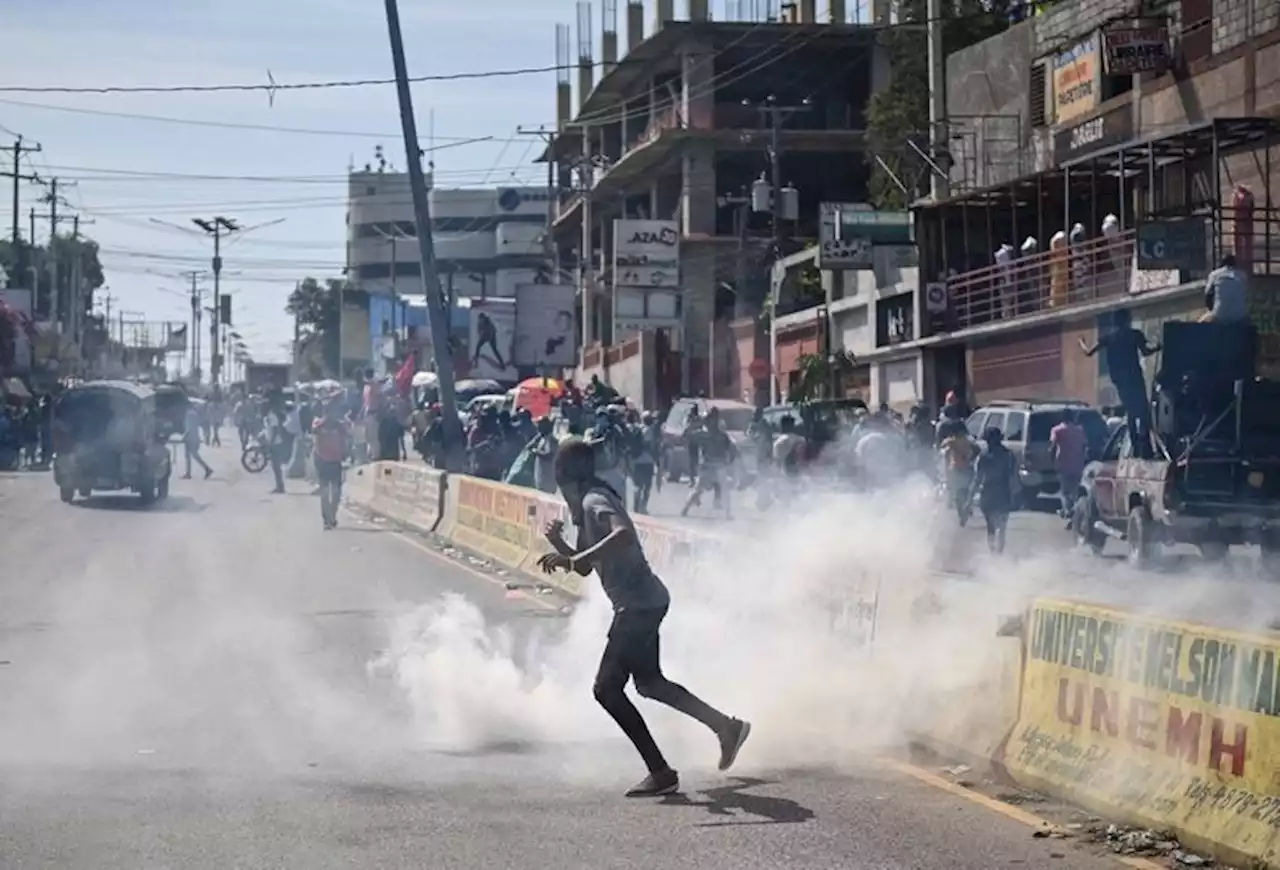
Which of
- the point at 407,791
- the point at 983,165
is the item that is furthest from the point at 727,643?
the point at 983,165

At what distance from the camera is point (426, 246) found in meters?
34.8

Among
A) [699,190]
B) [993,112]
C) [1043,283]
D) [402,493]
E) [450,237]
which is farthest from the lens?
[450,237]

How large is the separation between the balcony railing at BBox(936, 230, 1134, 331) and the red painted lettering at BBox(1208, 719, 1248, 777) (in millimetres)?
27290

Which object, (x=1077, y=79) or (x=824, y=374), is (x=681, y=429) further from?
(x=1077, y=79)

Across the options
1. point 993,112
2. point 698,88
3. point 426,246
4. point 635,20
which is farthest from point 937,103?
point 635,20

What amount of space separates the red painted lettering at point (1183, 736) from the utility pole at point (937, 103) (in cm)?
3489

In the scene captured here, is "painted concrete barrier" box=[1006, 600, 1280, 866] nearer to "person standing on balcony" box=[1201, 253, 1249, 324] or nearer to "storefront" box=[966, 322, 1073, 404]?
"person standing on balcony" box=[1201, 253, 1249, 324]

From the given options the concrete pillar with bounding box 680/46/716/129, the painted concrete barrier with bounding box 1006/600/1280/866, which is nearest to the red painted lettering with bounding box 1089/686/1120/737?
the painted concrete barrier with bounding box 1006/600/1280/866

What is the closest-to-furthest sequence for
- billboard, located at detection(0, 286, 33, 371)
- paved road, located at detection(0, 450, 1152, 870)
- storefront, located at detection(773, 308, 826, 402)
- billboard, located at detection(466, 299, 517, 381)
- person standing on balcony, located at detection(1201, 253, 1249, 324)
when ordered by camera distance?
paved road, located at detection(0, 450, 1152, 870)
person standing on balcony, located at detection(1201, 253, 1249, 324)
storefront, located at detection(773, 308, 826, 402)
billboard, located at detection(466, 299, 517, 381)
billboard, located at detection(0, 286, 33, 371)

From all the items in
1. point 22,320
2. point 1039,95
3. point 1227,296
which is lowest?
point 1227,296

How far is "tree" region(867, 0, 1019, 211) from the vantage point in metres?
61.1

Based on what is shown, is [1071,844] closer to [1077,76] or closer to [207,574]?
[207,574]

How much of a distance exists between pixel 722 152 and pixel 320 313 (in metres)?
86.6

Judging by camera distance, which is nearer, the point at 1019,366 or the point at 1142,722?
the point at 1142,722
